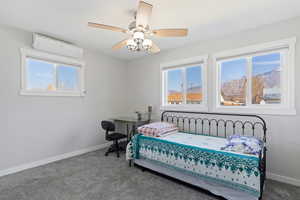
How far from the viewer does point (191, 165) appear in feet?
6.69

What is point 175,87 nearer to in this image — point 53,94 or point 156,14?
point 156,14

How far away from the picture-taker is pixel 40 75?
2926 mm

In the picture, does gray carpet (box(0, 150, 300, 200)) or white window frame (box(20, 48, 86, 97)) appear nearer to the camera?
gray carpet (box(0, 150, 300, 200))

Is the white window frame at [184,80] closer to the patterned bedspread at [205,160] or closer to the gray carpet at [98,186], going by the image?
the patterned bedspread at [205,160]

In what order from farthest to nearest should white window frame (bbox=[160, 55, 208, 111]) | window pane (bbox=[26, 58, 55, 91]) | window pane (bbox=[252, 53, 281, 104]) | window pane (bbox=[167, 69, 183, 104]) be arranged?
window pane (bbox=[167, 69, 183, 104]) < white window frame (bbox=[160, 55, 208, 111]) < window pane (bbox=[26, 58, 55, 91]) < window pane (bbox=[252, 53, 281, 104])

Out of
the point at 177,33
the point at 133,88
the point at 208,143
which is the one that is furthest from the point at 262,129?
the point at 133,88

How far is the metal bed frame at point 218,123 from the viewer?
2.44 meters

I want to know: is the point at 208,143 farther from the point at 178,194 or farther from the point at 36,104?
the point at 36,104

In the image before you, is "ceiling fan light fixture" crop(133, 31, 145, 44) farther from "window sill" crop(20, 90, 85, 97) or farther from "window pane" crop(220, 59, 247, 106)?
"window sill" crop(20, 90, 85, 97)

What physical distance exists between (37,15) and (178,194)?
3.21m

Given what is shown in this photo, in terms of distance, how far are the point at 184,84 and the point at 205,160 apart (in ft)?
6.20

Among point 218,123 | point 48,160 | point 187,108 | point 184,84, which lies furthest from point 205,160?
point 48,160

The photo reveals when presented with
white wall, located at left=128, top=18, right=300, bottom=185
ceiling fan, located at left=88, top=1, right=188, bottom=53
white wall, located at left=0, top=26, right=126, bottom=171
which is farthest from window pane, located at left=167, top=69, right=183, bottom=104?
ceiling fan, located at left=88, top=1, right=188, bottom=53

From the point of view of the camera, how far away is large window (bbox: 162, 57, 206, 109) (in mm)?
3127
